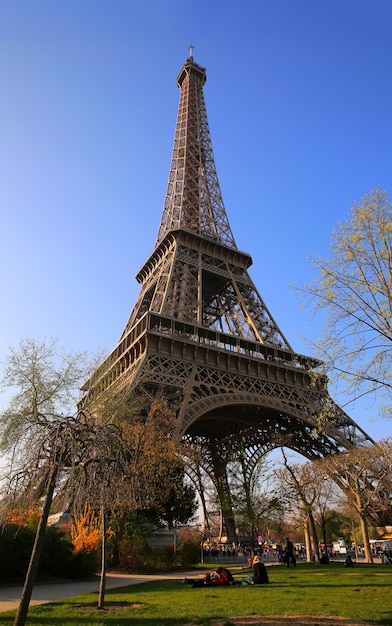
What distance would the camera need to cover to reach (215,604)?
31.9ft

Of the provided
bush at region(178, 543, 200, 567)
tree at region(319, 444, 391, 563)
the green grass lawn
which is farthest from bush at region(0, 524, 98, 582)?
tree at region(319, 444, 391, 563)

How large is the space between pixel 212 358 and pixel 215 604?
23.4 metres

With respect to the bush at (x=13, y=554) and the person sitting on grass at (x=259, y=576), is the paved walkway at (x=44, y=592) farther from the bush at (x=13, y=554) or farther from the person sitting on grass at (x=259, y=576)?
the person sitting on grass at (x=259, y=576)

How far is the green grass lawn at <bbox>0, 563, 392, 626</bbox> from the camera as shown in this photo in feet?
26.7

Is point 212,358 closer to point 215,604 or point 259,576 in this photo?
point 259,576

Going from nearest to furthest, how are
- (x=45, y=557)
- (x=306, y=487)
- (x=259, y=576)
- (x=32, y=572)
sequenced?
(x=32, y=572)
(x=259, y=576)
(x=45, y=557)
(x=306, y=487)

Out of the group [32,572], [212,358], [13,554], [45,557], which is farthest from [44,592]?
[212,358]

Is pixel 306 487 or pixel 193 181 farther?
pixel 193 181

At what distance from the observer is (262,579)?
1380 centimetres

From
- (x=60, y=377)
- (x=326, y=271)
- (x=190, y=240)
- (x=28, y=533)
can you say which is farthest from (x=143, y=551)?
(x=190, y=240)

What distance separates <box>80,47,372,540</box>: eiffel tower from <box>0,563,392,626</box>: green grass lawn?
1279 cm

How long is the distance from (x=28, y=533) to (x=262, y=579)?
8.21 m

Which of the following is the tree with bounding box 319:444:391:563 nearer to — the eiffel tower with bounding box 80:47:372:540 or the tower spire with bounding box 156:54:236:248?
the eiffel tower with bounding box 80:47:372:540

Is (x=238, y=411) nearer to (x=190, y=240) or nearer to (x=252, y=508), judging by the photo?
(x=252, y=508)
